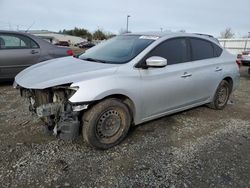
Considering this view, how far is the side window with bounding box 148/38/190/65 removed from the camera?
3857 mm

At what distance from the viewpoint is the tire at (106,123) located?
314 cm

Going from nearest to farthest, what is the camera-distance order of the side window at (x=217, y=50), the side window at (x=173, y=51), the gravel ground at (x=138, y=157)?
the gravel ground at (x=138, y=157) < the side window at (x=173, y=51) < the side window at (x=217, y=50)

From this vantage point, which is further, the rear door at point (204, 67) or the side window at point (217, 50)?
the side window at point (217, 50)

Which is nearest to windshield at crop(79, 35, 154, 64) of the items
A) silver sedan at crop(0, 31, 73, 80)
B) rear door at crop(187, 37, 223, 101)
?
rear door at crop(187, 37, 223, 101)

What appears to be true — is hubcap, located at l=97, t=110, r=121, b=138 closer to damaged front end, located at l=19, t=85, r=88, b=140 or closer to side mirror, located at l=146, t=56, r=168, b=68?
damaged front end, located at l=19, t=85, r=88, b=140

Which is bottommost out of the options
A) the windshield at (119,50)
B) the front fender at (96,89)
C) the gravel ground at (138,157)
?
the gravel ground at (138,157)

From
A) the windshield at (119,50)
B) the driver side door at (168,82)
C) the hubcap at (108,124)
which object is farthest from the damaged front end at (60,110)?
the driver side door at (168,82)

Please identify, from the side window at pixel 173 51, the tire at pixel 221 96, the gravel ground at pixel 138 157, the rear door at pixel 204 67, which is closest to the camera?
the gravel ground at pixel 138 157

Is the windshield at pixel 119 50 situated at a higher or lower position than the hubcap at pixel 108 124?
higher

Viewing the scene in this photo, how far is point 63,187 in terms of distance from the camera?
2590 mm

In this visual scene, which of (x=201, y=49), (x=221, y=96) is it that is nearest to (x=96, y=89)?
(x=201, y=49)

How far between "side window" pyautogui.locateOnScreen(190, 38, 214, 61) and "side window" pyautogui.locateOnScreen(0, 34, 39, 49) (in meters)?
4.34

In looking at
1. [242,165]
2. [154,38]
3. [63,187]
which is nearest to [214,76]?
[154,38]

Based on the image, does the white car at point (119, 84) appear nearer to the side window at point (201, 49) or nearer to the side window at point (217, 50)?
the side window at point (201, 49)
